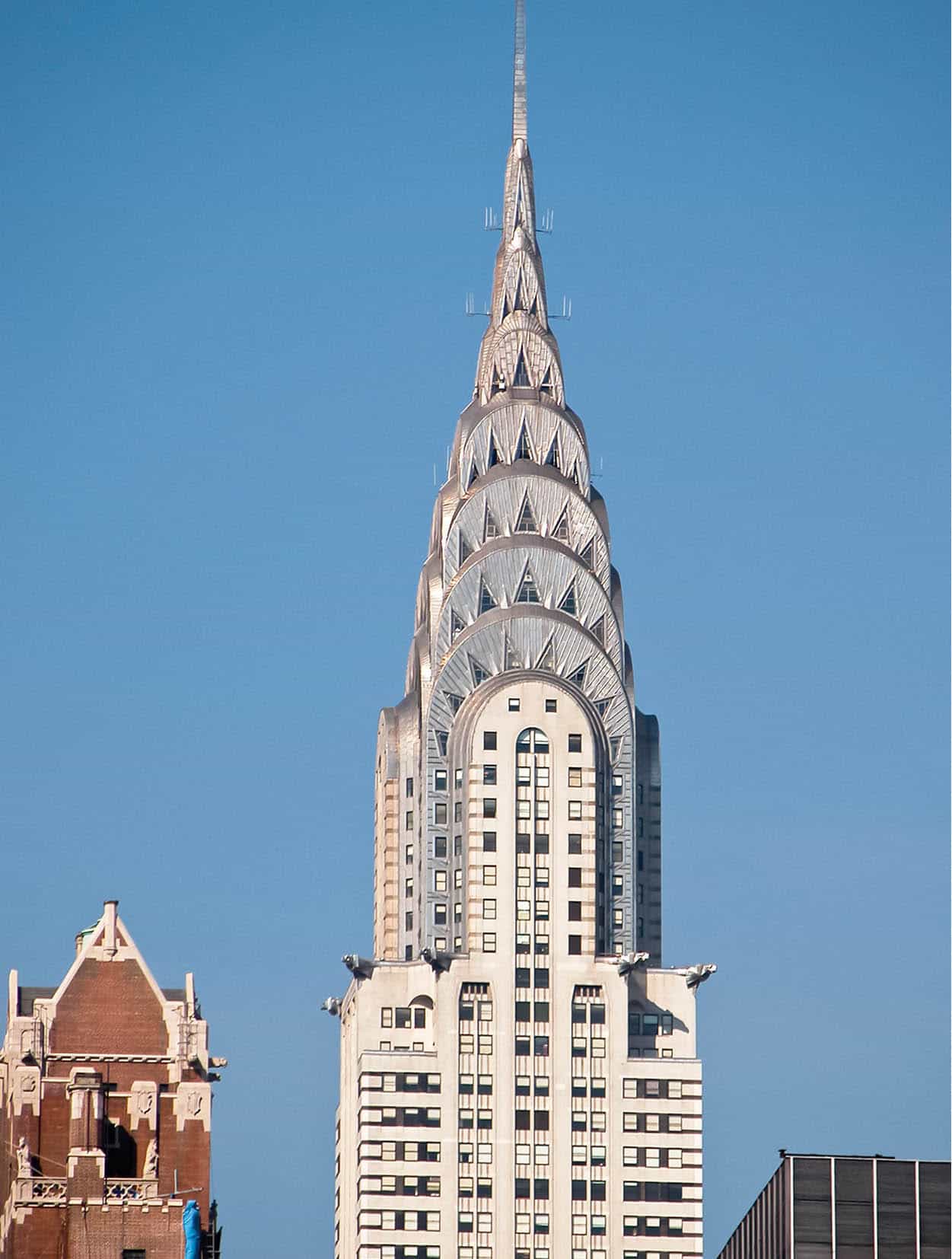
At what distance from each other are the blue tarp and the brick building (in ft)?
25.5

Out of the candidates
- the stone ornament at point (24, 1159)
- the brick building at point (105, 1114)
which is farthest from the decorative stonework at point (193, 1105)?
the stone ornament at point (24, 1159)

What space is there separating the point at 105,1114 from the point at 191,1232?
701 inches

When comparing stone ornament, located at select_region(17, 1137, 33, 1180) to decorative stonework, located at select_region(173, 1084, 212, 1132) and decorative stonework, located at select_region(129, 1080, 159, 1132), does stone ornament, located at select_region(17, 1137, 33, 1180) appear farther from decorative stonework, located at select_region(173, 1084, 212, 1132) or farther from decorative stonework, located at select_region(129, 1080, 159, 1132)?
decorative stonework, located at select_region(173, 1084, 212, 1132)

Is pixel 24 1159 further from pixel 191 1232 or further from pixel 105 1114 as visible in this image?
pixel 191 1232

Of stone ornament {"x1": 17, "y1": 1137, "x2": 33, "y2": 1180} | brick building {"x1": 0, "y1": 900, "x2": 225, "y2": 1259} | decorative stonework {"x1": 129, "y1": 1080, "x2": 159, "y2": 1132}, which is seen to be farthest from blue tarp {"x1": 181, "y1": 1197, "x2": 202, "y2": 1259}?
decorative stonework {"x1": 129, "y1": 1080, "x2": 159, "y2": 1132}

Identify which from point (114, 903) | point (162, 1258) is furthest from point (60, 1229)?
point (114, 903)

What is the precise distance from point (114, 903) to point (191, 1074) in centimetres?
872

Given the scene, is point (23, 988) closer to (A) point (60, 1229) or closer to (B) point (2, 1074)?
(B) point (2, 1074)

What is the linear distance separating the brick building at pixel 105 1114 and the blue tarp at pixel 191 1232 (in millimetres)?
7773

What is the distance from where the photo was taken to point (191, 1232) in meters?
143

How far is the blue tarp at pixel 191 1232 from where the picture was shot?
14288cm

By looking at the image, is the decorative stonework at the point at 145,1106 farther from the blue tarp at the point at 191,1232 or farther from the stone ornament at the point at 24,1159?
the blue tarp at the point at 191,1232

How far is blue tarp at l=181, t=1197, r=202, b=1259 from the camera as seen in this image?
469 feet

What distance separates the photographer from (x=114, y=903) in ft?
536
